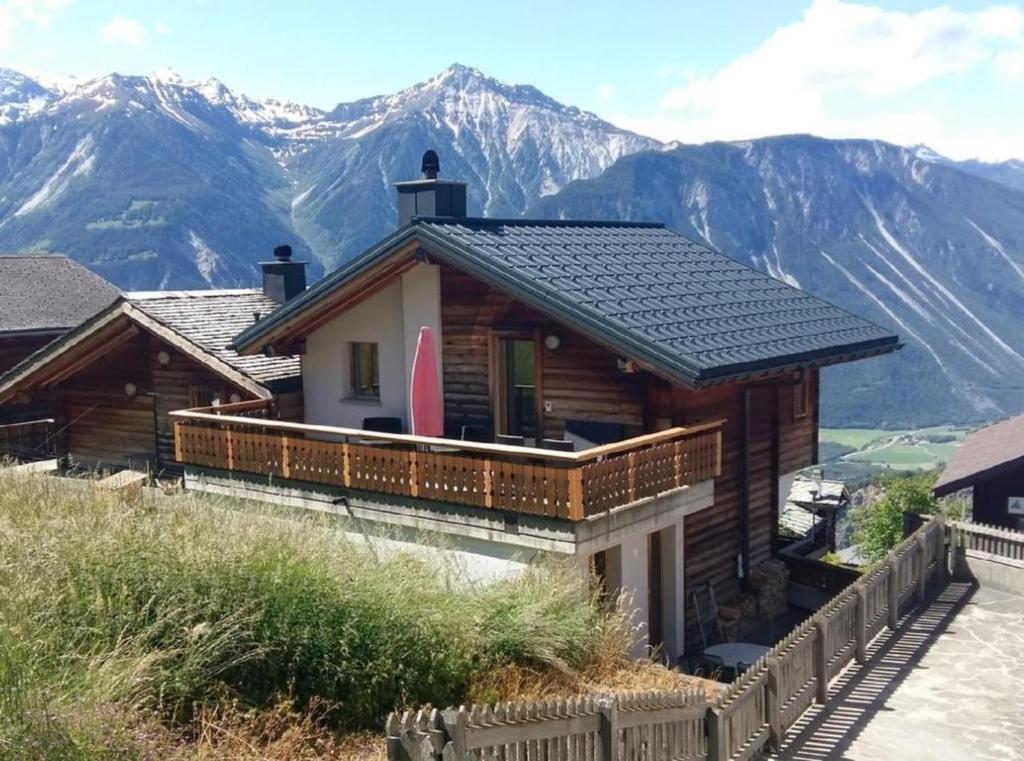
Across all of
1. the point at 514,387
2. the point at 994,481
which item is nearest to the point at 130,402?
the point at 514,387

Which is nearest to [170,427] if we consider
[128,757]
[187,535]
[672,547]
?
[672,547]

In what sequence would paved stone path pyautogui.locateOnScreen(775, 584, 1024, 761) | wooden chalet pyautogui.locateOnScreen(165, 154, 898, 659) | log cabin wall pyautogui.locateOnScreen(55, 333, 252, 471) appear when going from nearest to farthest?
paved stone path pyautogui.locateOnScreen(775, 584, 1024, 761) < wooden chalet pyautogui.locateOnScreen(165, 154, 898, 659) < log cabin wall pyautogui.locateOnScreen(55, 333, 252, 471)

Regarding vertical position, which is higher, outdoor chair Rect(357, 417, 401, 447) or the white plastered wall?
the white plastered wall

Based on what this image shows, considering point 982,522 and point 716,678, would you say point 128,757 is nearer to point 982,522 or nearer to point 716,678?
point 716,678

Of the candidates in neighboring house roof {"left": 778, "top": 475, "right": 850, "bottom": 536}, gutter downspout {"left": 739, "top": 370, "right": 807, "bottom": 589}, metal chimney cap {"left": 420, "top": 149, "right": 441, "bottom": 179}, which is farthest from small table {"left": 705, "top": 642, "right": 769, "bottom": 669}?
neighboring house roof {"left": 778, "top": 475, "right": 850, "bottom": 536}

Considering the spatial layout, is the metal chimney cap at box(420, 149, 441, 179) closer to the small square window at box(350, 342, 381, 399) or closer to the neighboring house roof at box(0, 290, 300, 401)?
the small square window at box(350, 342, 381, 399)

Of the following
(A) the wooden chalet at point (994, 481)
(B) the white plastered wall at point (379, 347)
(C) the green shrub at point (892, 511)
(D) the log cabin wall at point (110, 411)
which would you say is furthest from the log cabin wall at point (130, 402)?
(C) the green shrub at point (892, 511)

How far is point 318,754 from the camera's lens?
8.52 m

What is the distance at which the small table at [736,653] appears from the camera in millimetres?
15367

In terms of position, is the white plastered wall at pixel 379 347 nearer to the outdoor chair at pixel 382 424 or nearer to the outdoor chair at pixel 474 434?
the outdoor chair at pixel 382 424

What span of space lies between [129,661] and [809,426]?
14645 mm

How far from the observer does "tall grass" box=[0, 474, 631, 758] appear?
7574 millimetres

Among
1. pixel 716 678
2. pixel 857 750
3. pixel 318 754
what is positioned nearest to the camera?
pixel 318 754

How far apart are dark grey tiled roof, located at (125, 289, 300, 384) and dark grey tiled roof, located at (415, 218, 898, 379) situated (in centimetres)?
521
